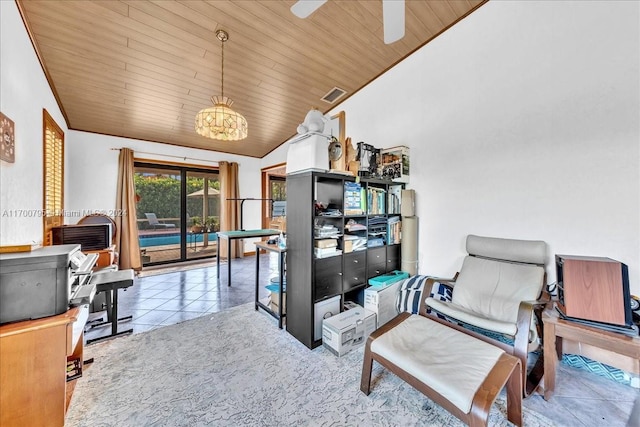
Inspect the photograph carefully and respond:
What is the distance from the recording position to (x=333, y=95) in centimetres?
361

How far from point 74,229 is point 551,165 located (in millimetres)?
5093

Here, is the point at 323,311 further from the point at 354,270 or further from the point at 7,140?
the point at 7,140

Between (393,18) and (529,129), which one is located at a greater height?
(393,18)

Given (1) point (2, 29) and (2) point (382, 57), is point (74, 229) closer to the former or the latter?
(1) point (2, 29)

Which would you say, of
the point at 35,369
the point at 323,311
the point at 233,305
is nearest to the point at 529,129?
the point at 323,311

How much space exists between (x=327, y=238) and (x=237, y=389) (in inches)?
50.9

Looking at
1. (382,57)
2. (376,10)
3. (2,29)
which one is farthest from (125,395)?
(382,57)

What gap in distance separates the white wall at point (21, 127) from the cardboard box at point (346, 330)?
7.97 feet

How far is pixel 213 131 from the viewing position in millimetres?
2537

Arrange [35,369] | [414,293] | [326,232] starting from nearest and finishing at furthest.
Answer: [35,369] → [326,232] → [414,293]

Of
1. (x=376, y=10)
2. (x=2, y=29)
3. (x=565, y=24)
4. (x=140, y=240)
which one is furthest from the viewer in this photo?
(x=140, y=240)

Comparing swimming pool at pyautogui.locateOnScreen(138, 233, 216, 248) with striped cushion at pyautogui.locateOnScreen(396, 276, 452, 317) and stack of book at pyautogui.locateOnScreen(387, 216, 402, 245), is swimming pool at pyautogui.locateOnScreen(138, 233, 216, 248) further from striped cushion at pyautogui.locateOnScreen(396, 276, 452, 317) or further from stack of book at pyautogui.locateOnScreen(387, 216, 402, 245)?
striped cushion at pyautogui.locateOnScreen(396, 276, 452, 317)

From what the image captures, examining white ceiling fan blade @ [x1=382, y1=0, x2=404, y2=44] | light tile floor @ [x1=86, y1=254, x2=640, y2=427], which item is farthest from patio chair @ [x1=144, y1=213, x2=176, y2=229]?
white ceiling fan blade @ [x1=382, y1=0, x2=404, y2=44]

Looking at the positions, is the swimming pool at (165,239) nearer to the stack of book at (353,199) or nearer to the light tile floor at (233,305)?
the light tile floor at (233,305)
